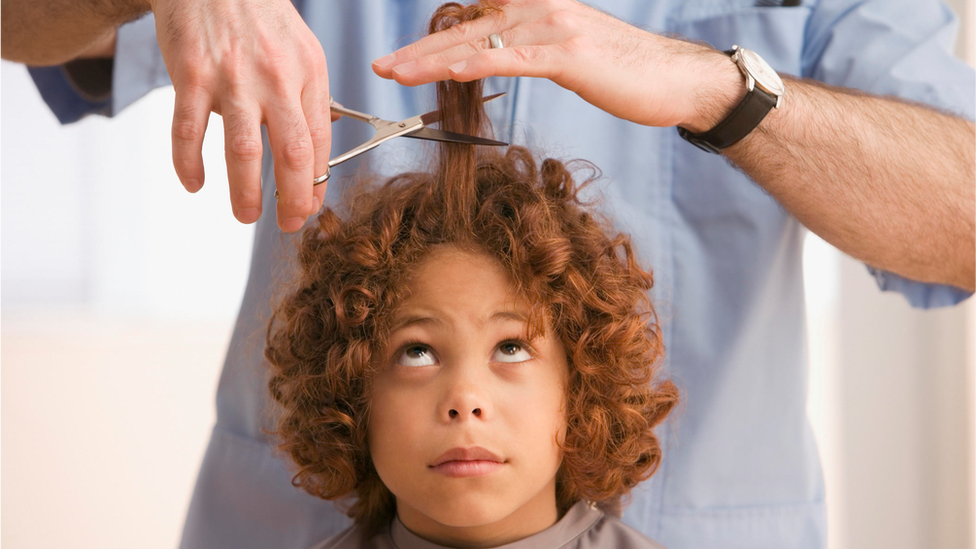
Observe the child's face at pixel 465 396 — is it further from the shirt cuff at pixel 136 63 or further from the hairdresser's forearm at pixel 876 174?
the shirt cuff at pixel 136 63

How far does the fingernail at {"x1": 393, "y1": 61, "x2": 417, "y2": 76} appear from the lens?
69 centimetres

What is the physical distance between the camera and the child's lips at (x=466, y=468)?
733 millimetres

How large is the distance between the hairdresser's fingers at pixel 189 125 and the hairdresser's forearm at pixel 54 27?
1.23 ft

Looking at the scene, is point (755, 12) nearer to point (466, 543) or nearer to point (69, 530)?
point (466, 543)

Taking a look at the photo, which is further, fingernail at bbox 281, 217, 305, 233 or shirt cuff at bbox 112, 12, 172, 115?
shirt cuff at bbox 112, 12, 172, 115

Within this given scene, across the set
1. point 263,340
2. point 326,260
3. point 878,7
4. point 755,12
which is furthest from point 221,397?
point 878,7

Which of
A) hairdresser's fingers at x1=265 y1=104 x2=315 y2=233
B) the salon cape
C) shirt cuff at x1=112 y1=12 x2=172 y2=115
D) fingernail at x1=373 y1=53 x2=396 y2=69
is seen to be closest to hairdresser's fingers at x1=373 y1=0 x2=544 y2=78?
fingernail at x1=373 y1=53 x2=396 y2=69

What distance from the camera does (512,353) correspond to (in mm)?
777

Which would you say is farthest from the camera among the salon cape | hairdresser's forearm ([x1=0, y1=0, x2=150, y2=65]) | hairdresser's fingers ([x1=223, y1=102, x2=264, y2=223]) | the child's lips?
hairdresser's forearm ([x1=0, y1=0, x2=150, y2=65])

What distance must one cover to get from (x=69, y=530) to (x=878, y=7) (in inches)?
79.5

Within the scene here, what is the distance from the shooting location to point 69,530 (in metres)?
1.92

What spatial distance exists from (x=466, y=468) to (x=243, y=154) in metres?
0.34

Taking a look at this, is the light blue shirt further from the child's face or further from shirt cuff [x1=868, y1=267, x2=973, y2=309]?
the child's face

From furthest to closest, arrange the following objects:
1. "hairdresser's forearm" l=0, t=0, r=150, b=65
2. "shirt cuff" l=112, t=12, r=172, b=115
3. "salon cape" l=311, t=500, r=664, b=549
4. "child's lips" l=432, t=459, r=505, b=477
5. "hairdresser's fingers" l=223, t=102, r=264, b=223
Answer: "shirt cuff" l=112, t=12, r=172, b=115 < "hairdresser's forearm" l=0, t=0, r=150, b=65 < "salon cape" l=311, t=500, r=664, b=549 < "child's lips" l=432, t=459, r=505, b=477 < "hairdresser's fingers" l=223, t=102, r=264, b=223
